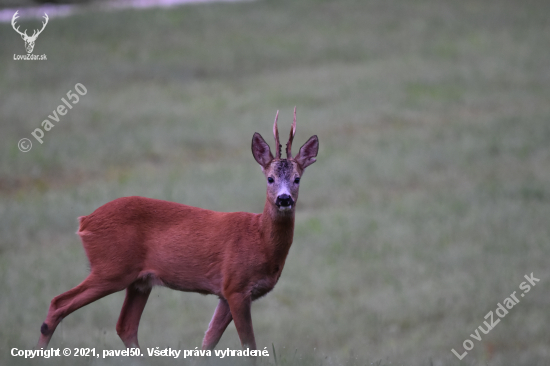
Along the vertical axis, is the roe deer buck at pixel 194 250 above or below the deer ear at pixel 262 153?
below

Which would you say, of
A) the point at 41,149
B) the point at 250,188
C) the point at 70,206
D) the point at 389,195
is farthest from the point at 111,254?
the point at 41,149

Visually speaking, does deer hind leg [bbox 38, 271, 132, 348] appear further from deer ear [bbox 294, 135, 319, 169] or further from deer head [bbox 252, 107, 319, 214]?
deer ear [bbox 294, 135, 319, 169]

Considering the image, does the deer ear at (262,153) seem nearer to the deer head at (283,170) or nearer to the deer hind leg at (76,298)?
the deer head at (283,170)

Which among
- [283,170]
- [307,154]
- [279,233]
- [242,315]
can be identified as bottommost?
[242,315]

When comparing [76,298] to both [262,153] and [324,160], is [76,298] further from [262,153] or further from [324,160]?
[324,160]

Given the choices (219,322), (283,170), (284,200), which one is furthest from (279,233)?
(219,322)

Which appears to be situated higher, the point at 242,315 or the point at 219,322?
the point at 219,322

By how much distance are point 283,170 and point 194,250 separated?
36.5 inches

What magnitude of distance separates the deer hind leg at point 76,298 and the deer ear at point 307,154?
1673 mm

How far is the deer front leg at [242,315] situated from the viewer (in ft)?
18.7

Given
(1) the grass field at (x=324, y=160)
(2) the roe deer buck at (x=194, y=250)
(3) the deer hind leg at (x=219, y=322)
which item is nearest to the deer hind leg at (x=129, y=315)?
(2) the roe deer buck at (x=194, y=250)

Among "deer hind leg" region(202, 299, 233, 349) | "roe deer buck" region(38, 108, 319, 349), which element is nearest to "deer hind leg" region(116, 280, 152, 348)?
"roe deer buck" region(38, 108, 319, 349)

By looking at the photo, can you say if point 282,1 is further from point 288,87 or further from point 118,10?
point 288,87

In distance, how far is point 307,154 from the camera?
245 inches
